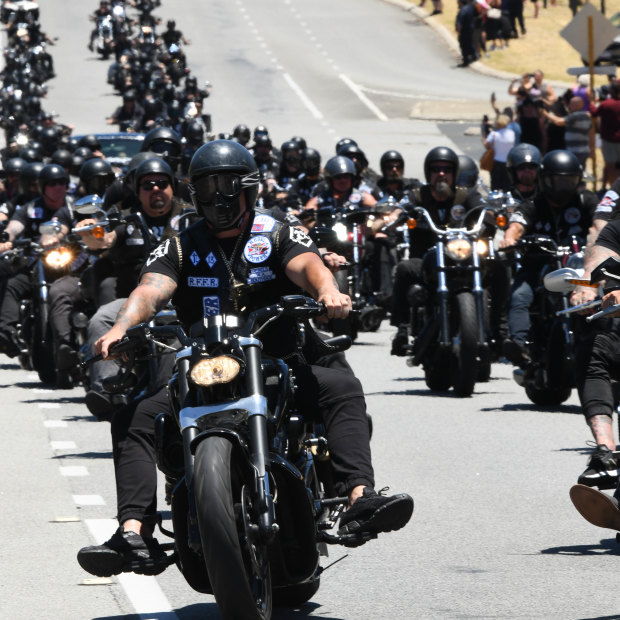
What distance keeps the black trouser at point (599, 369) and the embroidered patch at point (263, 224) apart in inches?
77.6

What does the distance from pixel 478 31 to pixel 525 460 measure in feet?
153

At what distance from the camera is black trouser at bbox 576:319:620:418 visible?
8.10 meters

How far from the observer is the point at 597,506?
6.98 m

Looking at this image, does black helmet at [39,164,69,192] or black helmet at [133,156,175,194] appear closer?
black helmet at [133,156,175,194]

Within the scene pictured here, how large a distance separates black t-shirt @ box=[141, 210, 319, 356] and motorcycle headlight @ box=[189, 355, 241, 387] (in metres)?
0.74

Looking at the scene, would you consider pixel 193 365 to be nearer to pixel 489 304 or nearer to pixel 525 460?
pixel 525 460

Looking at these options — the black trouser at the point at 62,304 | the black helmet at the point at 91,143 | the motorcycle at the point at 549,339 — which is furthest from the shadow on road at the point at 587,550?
the black helmet at the point at 91,143

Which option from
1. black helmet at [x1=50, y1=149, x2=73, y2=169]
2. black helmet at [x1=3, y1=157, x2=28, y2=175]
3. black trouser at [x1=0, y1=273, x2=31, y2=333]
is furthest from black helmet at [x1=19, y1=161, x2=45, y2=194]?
black helmet at [x1=3, y1=157, x2=28, y2=175]

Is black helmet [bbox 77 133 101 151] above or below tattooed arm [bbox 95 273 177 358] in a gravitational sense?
below

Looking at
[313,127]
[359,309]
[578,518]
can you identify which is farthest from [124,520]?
[313,127]

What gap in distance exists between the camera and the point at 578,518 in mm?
8617

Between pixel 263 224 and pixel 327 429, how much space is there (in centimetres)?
83

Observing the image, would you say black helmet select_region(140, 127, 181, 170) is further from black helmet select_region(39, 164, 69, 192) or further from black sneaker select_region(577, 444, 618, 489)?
black sneaker select_region(577, 444, 618, 489)

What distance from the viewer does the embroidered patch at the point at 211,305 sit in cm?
673
